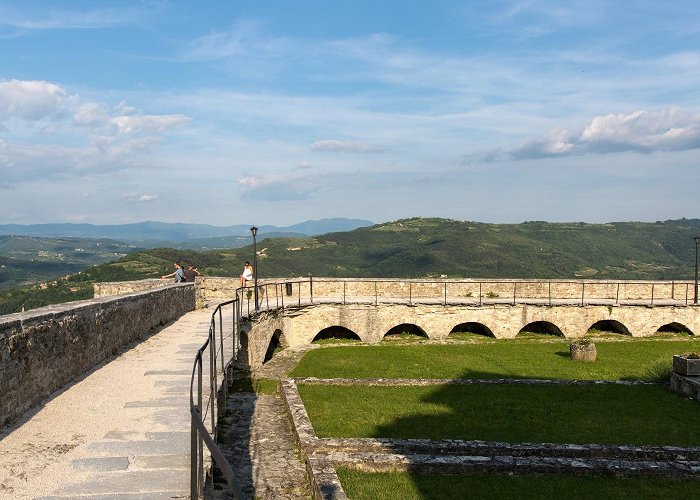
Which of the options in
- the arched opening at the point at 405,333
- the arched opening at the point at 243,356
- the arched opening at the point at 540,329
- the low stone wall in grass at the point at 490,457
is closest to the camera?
the low stone wall in grass at the point at 490,457

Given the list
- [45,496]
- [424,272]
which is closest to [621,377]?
[45,496]

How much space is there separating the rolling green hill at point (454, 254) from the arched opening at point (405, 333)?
28132mm

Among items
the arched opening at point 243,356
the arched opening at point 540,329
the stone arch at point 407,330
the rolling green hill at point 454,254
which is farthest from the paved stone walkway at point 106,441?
the rolling green hill at point 454,254

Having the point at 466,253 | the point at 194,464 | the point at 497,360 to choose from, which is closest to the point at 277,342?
the point at 497,360

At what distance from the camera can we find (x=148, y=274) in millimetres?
57531

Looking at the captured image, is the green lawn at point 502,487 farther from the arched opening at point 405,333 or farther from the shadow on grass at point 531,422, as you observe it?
the arched opening at point 405,333

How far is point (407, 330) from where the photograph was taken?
2706 centimetres

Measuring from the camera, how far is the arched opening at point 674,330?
1050 inches

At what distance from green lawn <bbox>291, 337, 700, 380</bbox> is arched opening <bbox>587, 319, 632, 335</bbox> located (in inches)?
61.4

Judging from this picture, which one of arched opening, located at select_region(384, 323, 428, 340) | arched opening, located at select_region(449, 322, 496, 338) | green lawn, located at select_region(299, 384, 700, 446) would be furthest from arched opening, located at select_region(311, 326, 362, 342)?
green lawn, located at select_region(299, 384, 700, 446)

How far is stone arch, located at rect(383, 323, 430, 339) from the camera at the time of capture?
1041 inches

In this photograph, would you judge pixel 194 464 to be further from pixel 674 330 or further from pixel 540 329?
pixel 674 330

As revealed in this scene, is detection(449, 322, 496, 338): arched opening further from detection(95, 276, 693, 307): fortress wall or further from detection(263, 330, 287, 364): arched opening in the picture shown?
detection(263, 330, 287, 364): arched opening

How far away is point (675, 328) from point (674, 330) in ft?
0.33
